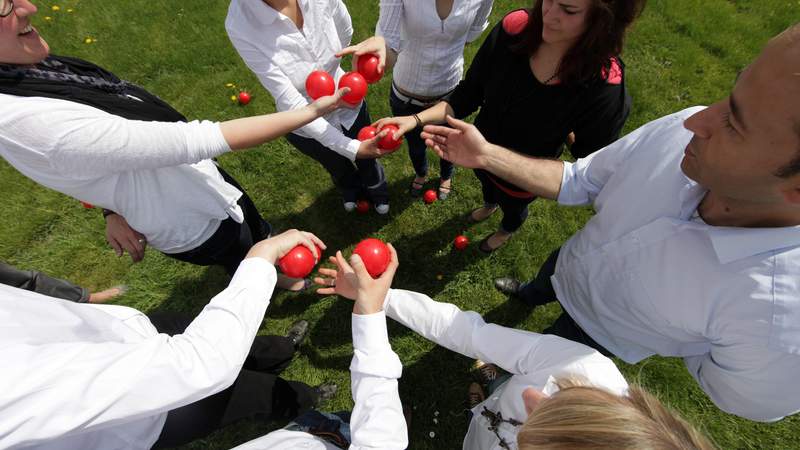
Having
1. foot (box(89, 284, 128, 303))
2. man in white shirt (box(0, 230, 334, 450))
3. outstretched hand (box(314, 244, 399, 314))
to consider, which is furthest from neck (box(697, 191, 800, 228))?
foot (box(89, 284, 128, 303))

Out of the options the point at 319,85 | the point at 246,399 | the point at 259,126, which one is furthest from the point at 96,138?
the point at 246,399

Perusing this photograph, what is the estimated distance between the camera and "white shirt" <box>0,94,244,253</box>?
4.62 ft

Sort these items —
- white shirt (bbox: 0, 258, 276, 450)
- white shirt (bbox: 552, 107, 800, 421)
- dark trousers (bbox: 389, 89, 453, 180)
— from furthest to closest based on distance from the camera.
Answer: dark trousers (bbox: 389, 89, 453, 180) → white shirt (bbox: 552, 107, 800, 421) → white shirt (bbox: 0, 258, 276, 450)

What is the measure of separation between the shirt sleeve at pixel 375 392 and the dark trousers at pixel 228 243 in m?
1.18

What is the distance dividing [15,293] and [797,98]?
8.20 feet

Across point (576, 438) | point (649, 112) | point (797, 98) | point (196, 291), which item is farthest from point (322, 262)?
point (649, 112)

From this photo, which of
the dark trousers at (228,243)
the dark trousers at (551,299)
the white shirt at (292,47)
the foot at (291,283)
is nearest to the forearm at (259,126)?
the white shirt at (292,47)

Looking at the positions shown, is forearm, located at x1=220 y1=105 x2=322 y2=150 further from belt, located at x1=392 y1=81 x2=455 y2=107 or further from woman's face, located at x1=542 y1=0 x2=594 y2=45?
woman's face, located at x1=542 y1=0 x2=594 y2=45

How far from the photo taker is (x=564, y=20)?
1921mm

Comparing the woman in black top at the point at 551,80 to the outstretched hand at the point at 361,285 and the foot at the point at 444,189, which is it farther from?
the foot at the point at 444,189

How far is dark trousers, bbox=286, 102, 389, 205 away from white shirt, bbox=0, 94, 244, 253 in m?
0.88

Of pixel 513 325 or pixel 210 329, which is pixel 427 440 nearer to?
pixel 513 325

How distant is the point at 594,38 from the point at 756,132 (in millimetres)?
974

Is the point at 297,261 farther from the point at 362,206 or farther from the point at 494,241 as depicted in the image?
the point at 494,241
